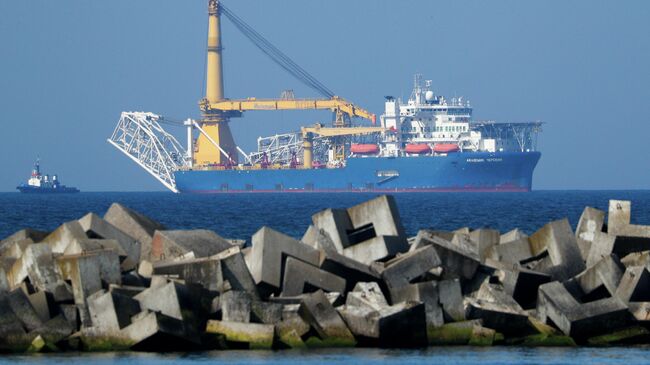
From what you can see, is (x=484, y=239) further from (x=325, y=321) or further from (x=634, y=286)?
(x=325, y=321)

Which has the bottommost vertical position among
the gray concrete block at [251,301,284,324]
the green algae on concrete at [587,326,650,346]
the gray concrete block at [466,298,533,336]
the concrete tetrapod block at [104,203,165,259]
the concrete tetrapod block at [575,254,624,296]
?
the green algae on concrete at [587,326,650,346]

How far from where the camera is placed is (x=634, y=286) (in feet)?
39.9

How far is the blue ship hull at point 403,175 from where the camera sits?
85.2 m

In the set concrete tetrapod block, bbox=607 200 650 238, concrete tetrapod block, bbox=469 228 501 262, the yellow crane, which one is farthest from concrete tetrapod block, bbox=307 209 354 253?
the yellow crane

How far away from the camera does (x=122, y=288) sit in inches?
446

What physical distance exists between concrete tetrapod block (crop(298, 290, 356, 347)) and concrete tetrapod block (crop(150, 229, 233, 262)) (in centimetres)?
180

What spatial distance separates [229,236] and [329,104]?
206 ft

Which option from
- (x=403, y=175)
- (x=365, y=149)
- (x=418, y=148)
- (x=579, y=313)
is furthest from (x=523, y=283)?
(x=365, y=149)

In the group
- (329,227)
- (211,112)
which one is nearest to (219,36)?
(211,112)

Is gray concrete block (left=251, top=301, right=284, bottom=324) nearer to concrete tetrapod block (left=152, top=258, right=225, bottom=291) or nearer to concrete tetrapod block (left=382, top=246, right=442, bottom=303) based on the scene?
concrete tetrapod block (left=152, top=258, right=225, bottom=291)

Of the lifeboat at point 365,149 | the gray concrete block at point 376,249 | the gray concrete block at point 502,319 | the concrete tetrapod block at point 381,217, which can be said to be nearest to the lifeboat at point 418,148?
the lifeboat at point 365,149

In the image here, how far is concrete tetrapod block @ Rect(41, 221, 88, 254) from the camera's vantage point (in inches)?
503

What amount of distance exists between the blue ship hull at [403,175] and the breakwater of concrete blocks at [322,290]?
234ft

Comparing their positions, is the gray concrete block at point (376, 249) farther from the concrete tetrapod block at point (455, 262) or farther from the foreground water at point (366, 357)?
the foreground water at point (366, 357)
